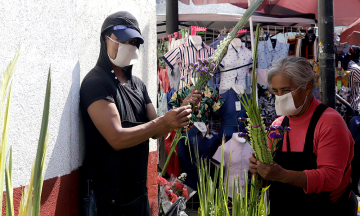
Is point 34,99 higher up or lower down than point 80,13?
lower down

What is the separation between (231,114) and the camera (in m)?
5.11

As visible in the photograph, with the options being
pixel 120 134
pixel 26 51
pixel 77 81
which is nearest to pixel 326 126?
pixel 120 134

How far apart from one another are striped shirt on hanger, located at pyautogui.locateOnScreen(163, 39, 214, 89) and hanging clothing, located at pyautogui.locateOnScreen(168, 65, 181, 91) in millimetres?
310

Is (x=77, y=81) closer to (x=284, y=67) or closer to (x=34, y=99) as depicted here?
(x=34, y=99)

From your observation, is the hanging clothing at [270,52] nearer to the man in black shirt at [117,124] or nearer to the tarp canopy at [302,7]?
the tarp canopy at [302,7]

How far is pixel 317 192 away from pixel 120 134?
1131 millimetres

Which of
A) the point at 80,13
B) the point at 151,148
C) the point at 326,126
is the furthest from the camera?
the point at 151,148

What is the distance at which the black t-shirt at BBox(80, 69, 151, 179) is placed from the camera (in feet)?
6.04

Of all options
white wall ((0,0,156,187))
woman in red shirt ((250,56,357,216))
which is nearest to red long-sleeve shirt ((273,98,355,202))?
woman in red shirt ((250,56,357,216))

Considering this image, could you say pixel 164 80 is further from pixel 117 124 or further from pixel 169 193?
pixel 117 124

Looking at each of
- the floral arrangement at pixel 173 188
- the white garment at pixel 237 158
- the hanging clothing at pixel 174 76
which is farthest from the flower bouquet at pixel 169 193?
the hanging clothing at pixel 174 76

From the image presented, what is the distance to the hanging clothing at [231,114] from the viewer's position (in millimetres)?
5094

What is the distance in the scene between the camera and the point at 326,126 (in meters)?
1.90

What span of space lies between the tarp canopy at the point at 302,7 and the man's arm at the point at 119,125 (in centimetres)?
611
